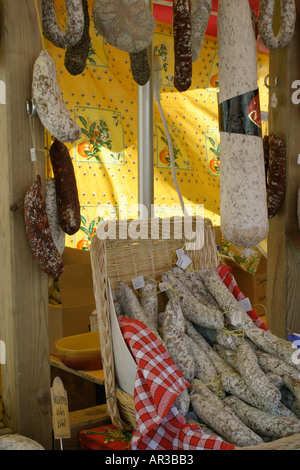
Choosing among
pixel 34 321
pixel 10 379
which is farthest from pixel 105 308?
pixel 10 379

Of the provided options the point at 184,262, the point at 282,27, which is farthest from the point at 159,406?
the point at 282,27

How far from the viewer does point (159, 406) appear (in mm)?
1479

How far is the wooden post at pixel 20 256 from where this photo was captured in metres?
1.58

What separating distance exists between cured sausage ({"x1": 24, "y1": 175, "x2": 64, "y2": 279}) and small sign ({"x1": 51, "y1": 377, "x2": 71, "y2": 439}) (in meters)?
0.38

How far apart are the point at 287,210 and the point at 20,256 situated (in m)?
1.28

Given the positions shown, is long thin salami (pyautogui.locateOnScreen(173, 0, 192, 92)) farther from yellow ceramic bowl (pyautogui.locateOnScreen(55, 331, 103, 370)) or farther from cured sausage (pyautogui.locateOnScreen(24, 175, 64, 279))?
yellow ceramic bowl (pyautogui.locateOnScreen(55, 331, 103, 370))

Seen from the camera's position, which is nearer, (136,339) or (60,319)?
(136,339)

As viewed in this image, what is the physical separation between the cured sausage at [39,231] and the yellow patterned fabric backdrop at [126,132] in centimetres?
143

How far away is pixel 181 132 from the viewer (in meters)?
3.79

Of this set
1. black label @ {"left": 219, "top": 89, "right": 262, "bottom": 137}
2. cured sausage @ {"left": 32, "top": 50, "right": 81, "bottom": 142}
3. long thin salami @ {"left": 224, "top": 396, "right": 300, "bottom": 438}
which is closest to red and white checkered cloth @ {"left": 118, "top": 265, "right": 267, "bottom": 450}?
long thin salami @ {"left": 224, "top": 396, "right": 300, "bottom": 438}

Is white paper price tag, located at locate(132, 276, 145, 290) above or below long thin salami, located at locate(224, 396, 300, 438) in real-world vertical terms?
above

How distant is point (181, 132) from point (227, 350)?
7.41ft

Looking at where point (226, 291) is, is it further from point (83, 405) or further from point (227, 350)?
point (83, 405)

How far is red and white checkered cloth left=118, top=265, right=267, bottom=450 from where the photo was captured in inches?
56.6
